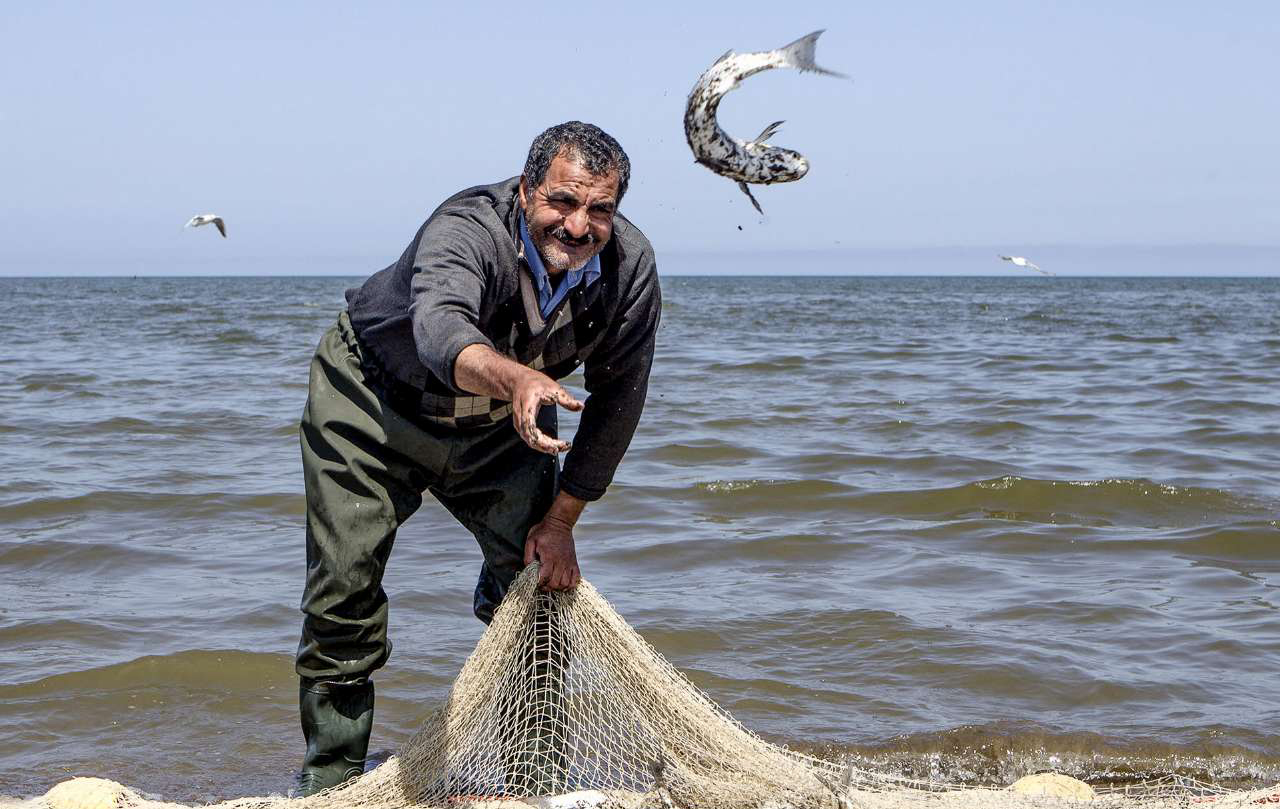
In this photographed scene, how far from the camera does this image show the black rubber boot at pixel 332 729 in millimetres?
3549

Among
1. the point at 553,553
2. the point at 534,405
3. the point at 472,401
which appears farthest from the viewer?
the point at 553,553

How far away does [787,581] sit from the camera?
649cm

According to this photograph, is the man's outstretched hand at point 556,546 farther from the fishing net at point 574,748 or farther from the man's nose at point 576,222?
the man's nose at point 576,222

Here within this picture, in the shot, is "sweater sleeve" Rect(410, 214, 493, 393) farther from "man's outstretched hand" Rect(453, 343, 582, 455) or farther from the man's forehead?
the man's forehead

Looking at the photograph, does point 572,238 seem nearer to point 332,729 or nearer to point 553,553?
point 553,553

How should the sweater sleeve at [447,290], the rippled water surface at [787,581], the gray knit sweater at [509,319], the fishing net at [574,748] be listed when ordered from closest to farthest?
the sweater sleeve at [447,290] → the gray knit sweater at [509,319] → the fishing net at [574,748] → the rippled water surface at [787,581]

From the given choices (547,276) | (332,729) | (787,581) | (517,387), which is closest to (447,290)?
(547,276)

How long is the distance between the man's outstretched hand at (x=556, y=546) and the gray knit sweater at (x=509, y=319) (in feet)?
0.18

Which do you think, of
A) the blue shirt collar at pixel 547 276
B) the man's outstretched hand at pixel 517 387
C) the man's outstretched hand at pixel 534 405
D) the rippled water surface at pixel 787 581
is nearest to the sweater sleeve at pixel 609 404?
the blue shirt collar at pixel 547 276

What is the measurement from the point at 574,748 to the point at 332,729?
A: 0.66 meters

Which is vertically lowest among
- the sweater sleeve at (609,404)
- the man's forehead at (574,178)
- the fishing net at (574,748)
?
the fishing net at (574,748)

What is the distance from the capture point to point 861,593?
621 cm

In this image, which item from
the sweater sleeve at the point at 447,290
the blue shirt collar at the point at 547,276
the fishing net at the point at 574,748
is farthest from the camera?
the fishing net at the point at 574,748

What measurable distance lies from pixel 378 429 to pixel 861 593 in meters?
3.45
